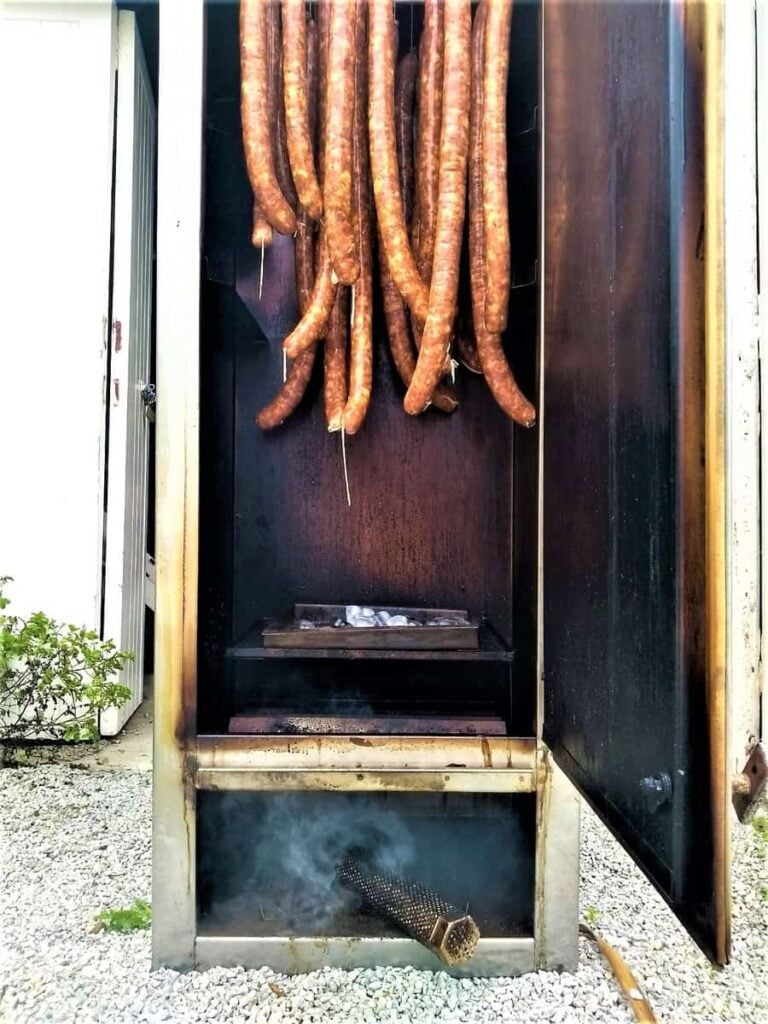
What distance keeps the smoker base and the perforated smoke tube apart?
13 cm

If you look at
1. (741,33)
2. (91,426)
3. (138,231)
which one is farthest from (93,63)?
(741,33)

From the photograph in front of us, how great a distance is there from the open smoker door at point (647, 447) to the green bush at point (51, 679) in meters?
2.00

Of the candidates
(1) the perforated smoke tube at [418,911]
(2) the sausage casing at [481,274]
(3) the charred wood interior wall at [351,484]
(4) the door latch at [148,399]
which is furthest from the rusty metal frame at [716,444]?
(4) the door latch at [148,399]

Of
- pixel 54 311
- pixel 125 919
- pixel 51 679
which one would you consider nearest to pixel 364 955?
pixel 125 919

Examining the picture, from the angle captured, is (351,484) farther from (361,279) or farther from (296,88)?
(296,88)

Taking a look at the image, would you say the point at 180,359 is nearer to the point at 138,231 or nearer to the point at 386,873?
the point at 386,873

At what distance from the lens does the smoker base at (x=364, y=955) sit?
56.4 inches

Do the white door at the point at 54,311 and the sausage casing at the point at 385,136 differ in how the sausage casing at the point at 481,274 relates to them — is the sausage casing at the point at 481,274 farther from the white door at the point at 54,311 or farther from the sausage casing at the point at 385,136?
the white door at the point at 54,311

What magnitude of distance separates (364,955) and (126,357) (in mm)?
2565

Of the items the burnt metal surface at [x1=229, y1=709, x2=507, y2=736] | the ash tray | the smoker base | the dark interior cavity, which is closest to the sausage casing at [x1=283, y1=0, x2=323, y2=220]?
the ash tray

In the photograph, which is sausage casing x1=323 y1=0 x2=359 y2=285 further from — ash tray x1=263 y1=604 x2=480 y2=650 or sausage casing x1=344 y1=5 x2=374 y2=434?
ash tray x1=263 y1=604 x2=480 y2=650

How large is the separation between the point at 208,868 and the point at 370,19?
6.43 feet

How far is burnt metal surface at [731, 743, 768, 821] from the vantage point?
2.11 metres

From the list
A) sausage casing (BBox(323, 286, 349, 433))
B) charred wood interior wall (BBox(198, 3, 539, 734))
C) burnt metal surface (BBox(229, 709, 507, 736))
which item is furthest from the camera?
charred wood interior wall (BBox(198, 3, 539, 734))
